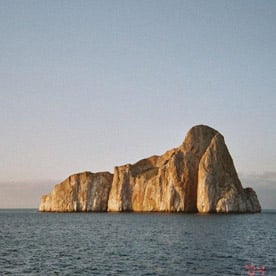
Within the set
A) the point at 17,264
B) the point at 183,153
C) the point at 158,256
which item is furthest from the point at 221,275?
the point at 183,153

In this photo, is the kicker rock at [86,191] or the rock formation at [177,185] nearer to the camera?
the rock formation at [177,185]

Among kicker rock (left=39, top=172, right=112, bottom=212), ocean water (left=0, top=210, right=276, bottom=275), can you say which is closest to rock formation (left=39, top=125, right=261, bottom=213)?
kicker rock (left=39, top=172, right=112, bottom=212)

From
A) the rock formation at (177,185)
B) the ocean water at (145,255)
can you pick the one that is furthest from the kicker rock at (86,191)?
the ocean water at (145,255)

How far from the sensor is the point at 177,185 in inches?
5950

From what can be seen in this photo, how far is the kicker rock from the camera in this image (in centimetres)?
18884

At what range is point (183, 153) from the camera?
161 metres

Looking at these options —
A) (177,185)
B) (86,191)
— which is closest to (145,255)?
(177,185)

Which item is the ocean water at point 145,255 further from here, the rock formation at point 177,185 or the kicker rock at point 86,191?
the kicker rock at point 86,191

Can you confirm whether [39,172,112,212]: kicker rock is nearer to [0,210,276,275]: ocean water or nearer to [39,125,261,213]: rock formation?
[39,125,261,213]: rock formation

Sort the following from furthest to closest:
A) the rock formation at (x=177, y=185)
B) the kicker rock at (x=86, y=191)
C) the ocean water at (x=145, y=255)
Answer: the kicker rock at (x=86, y=191), the rock formation at (x=177, y=185), the ocean water at (x=145, y=255)

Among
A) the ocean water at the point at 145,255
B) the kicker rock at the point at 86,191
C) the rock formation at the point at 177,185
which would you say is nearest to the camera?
the ocean water at the point at 145,255

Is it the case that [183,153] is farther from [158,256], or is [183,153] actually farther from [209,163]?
[158,256]

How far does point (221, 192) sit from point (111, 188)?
181ft

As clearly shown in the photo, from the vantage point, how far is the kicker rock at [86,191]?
189m
